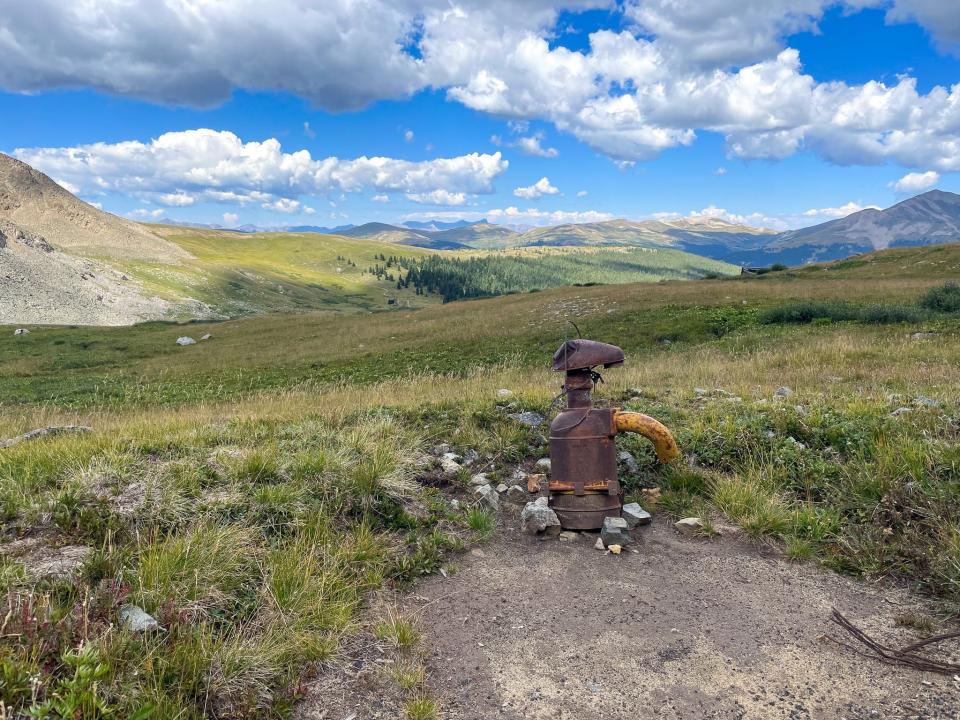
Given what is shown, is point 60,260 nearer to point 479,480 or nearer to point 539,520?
point 479,480

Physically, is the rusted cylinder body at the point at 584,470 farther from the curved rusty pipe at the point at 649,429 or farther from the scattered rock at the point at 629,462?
the scattered rock at the point at 629,462

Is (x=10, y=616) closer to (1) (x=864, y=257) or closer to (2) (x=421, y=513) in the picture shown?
(2) (x=421, y=513)

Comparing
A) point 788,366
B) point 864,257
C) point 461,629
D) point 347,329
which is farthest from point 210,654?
point 864,257

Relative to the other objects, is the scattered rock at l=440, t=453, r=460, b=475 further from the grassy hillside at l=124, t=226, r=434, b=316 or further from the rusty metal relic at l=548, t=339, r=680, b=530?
the grassy hillside at l=124, t=226, r=434, b=316

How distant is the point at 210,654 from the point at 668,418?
650 centimetres

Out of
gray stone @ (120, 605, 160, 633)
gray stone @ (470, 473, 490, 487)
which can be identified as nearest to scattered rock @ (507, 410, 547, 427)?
gray stone @ (470, 473, 490, 487)

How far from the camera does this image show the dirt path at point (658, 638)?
3.22 meters

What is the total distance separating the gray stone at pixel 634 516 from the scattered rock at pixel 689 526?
315mm

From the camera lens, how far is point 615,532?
517cm

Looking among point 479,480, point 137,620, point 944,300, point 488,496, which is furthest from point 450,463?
point 944,300

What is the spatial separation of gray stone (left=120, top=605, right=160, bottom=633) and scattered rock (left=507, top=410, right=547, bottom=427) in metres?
5.27

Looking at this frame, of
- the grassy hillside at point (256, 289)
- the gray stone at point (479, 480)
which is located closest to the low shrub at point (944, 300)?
the gray stone at point (479, 480)

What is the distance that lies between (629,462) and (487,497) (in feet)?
6.23

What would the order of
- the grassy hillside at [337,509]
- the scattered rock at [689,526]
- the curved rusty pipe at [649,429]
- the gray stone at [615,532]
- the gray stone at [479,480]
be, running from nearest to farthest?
the grassy hillside at [337,509]
the gray stone at [615,532]
the scattered rock at [689,526]
the curved rusty pipe at [649,429]
the gray stone at [479,480]
